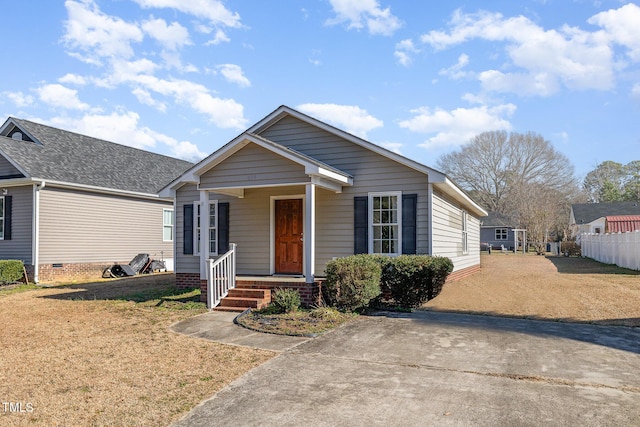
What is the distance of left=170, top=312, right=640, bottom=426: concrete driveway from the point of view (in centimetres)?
439

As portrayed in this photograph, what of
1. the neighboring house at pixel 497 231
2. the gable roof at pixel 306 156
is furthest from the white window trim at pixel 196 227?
the neighboring house at pixel 497 231

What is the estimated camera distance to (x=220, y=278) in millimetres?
10820

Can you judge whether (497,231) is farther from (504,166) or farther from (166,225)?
(166,225)

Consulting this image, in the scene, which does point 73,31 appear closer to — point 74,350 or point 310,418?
point 74,350

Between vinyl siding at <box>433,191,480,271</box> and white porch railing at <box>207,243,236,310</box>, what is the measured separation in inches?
197

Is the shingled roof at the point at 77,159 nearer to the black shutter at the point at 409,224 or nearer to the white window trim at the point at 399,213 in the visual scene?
the white window trim at the point at 399,213

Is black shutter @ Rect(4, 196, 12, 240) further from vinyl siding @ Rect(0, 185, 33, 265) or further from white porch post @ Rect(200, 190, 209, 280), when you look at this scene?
white porch post @ Rect(200, 190, 209, 280)

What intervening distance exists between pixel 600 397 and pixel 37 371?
21.8 ft

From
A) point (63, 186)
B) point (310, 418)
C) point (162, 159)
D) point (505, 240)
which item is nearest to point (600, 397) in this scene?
point (310, 418)

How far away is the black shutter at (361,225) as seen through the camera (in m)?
11.7

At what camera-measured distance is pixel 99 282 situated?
16.7m

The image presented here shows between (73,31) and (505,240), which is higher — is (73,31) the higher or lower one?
the higher one

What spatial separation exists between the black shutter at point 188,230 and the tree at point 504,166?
44.0 meters

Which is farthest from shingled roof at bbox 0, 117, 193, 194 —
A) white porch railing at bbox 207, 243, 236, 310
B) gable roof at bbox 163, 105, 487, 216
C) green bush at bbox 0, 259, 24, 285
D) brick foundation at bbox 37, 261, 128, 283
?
white porch railing at bbox 207, 243, 236, 310
